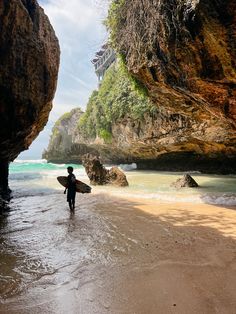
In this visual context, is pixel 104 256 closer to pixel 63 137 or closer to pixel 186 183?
pixel 186 183

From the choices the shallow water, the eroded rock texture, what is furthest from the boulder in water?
the shallow water

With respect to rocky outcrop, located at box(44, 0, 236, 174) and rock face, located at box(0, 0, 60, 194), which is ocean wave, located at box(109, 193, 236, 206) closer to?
rocky outcrop, located at box(44, 0, 236, 174)

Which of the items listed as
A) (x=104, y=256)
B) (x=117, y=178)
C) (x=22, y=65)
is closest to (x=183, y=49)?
(x=22, y=65)

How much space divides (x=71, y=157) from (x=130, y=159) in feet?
57.1

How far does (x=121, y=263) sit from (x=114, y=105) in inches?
→ 841

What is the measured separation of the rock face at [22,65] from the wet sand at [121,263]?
280 cm

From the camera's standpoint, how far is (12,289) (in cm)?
384

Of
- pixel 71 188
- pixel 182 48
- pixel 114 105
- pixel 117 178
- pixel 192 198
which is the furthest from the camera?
pixel 114 105

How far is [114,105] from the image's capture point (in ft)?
82.7

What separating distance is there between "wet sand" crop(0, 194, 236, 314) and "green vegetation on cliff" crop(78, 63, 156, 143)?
13191mm

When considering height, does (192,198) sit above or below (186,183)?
below

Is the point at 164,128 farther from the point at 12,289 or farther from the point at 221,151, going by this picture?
the point at 12,289

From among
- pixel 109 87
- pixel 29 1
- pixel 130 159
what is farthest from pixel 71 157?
pixel 29 1

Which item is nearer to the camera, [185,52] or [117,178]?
[185,52]
